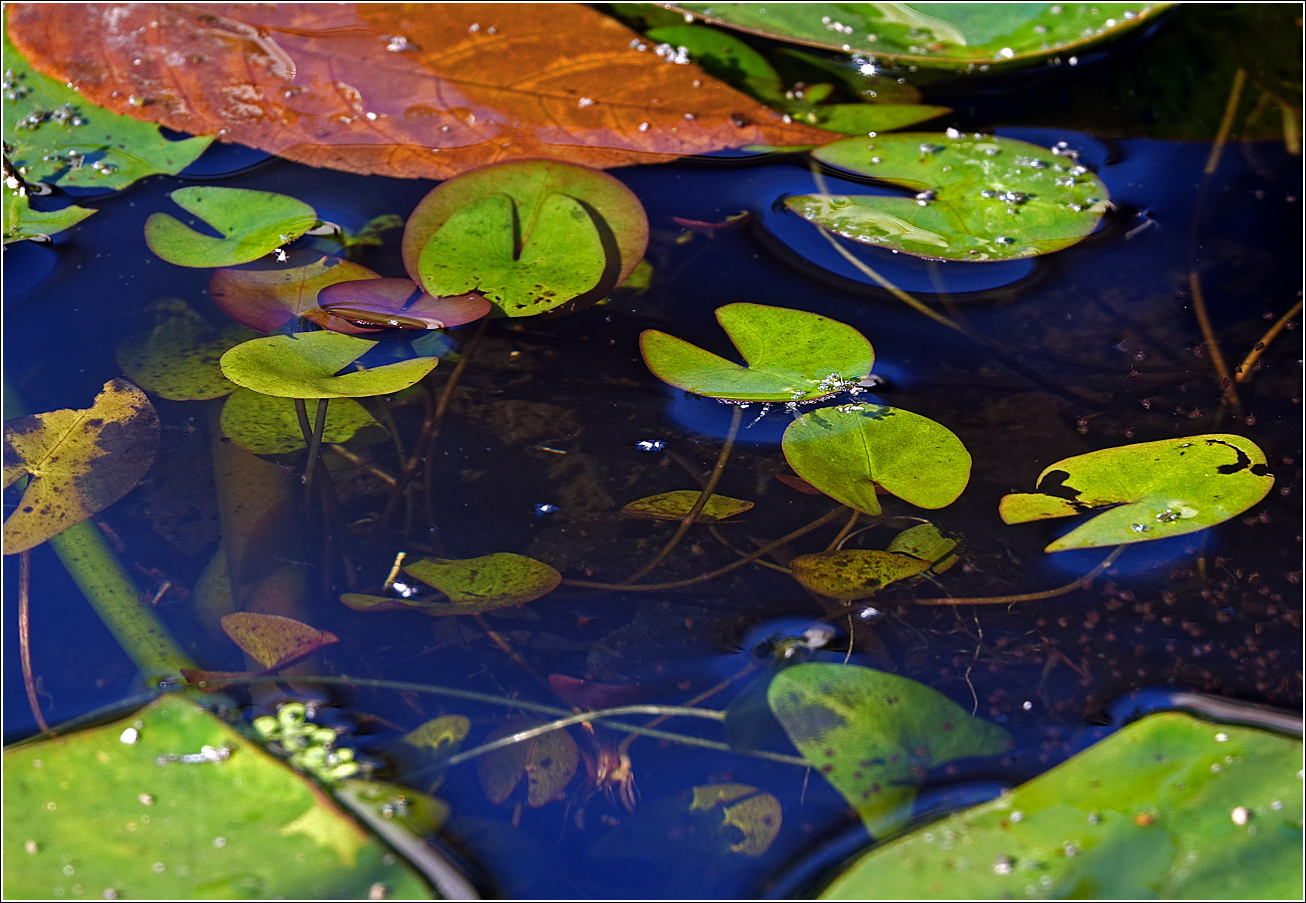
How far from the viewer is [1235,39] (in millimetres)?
1883

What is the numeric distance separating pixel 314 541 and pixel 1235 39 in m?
2.21

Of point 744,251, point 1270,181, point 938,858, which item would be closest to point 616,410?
point 744,251

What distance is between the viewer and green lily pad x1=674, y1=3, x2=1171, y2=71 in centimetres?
173

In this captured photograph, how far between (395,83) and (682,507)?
1.12m

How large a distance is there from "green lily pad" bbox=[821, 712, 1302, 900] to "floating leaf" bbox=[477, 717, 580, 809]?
333mm

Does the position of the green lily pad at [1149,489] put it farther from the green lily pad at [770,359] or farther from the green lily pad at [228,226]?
the green lily pad at [228,226]

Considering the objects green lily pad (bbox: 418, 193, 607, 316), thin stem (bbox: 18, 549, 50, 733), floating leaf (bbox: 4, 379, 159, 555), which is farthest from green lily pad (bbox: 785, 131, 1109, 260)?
thin stem (bbox: 18, 549, 50, 733)

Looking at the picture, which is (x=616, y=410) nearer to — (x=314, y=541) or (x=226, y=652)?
(x=314, y=541)

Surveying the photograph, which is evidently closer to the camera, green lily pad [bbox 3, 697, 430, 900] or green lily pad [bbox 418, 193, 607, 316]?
green lily pad [bbox 3, 697, 430, 900]

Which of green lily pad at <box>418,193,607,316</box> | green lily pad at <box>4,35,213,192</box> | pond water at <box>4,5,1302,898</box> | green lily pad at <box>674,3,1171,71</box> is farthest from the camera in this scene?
green lily pad at <box>674,3,1171,71</box>

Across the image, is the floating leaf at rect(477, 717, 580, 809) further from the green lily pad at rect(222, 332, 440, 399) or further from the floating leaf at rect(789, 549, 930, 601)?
the green lily pad at rect(222, 332, 440, 399)

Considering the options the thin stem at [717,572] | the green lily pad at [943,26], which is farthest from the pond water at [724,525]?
the green lily pad at [943,26]

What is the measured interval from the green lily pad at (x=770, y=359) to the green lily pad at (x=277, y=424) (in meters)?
0.46

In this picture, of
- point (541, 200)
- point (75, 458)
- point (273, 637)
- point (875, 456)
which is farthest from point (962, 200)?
point (75, 458)
